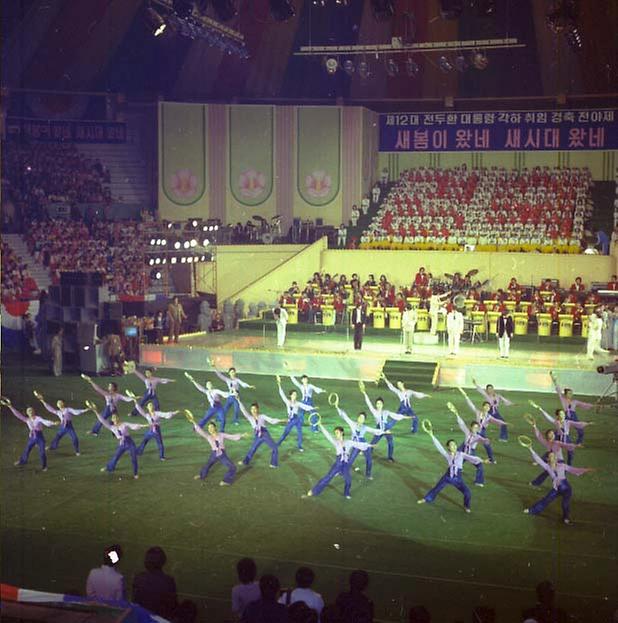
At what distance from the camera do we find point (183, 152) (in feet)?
125

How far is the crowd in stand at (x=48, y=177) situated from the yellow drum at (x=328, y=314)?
1216 cm

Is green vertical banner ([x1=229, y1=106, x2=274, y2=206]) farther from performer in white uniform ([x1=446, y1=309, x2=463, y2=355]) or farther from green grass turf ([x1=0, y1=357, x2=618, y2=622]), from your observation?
green grass turf ([x1=0, y1=357, x2=618, y2=622])

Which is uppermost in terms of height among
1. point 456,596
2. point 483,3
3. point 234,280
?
point 483,3

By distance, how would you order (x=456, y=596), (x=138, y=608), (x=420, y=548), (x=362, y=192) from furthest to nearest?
1. (x=362, y=192)
2. (x=420, y=548)
3. (x=456, y=596)
4. (x=138, y=608)

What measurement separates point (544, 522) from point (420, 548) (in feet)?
7.27

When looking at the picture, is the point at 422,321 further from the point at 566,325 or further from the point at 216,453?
the point at 216,453

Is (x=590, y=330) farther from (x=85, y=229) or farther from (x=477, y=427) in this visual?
(x=85, y=229)

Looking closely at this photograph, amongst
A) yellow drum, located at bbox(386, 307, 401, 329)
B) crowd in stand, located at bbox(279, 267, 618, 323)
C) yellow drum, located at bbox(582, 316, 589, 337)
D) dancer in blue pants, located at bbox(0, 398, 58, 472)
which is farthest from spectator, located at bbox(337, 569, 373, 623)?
yellow drum, located at bbox(386, 307, 401, 329)

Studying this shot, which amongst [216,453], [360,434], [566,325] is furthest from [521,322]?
[216,453]

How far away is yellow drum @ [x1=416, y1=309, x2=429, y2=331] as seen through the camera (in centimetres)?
2945

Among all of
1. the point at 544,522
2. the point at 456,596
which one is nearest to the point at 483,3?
the point at 544,522

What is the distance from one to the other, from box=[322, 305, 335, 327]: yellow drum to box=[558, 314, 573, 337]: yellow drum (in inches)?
268

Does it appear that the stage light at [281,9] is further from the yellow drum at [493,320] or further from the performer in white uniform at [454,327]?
the yellow drum at [493,320]

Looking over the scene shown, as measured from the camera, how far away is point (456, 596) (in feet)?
39.1
